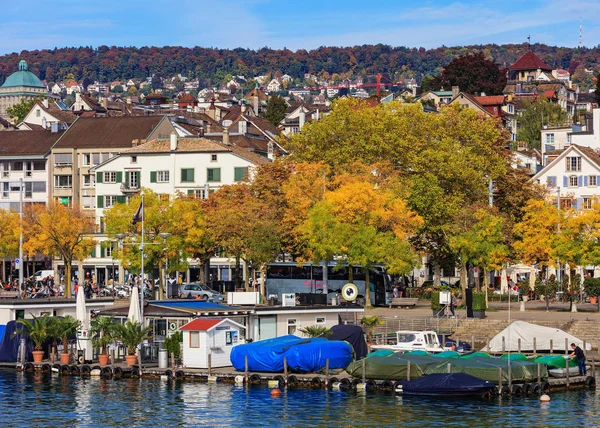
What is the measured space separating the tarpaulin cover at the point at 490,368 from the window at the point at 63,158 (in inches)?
3595

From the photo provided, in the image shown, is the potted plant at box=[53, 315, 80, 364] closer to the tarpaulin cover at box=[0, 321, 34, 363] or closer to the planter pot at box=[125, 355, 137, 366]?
the tarpaulin cover at box=[0, 321, 34, 363]

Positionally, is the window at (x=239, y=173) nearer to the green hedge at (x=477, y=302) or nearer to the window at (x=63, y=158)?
the window at (x=63, y=158)

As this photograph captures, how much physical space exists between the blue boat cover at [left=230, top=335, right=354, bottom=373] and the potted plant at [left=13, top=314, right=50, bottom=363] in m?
11.9

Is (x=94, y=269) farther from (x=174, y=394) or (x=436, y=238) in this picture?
(x=174, y=394)

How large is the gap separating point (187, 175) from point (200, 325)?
6561 centimetres

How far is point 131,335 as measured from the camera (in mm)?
62219

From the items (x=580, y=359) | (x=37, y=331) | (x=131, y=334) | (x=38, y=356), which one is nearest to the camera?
(x=580, y=359)

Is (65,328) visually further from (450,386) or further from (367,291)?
(367,291)

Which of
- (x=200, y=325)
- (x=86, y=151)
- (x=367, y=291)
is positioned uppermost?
(x=86, y=151)

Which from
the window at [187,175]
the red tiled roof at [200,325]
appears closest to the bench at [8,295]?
the window at [187,175]

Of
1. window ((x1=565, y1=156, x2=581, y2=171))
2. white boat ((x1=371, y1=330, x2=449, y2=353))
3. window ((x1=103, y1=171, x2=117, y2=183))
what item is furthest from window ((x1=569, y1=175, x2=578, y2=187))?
white boat ((x1=371, y1=330, x2=449, y2=353))

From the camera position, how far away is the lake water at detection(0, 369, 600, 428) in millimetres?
49906

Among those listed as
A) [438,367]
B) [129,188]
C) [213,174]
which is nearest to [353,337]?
[438,367]

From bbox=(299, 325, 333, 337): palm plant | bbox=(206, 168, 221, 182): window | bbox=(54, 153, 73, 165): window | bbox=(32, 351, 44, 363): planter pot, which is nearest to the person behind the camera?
bbox=(299, 325, 333, 337): palm plant
